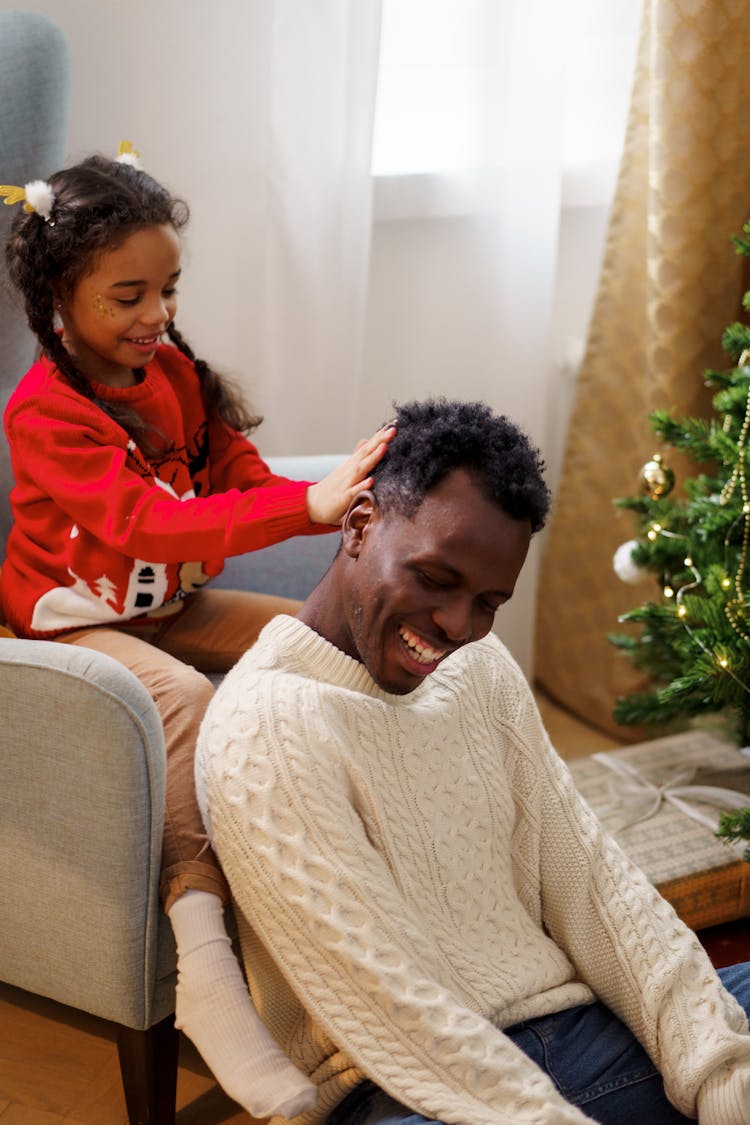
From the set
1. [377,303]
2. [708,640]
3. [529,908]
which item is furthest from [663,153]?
[529,908]

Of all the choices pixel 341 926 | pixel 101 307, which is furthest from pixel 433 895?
pixel 101 307

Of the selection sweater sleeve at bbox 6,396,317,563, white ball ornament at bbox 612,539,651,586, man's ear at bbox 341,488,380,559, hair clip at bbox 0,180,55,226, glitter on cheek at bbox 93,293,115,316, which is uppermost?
hair clip at bbox 0,180,55,226

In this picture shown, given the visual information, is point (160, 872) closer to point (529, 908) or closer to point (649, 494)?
point (529, 908)

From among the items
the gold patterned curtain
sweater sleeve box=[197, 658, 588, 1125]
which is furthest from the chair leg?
the gold patterned curtain

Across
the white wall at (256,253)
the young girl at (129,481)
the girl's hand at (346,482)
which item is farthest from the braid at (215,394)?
the girl's hand at (346,482)

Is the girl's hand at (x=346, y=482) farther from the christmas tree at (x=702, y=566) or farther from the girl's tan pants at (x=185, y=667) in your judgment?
→ the christmas tree at (x=702, y=566)

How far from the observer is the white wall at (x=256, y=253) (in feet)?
7.09

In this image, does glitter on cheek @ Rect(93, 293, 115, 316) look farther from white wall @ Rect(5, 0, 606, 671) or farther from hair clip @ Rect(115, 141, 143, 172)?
white wall @ Rect(5, 0, 606, 671)

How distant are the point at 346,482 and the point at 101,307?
0.49 meters

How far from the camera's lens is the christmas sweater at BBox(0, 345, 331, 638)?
57.9 inches

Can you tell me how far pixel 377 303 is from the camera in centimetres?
262

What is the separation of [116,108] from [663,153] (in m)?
0.96

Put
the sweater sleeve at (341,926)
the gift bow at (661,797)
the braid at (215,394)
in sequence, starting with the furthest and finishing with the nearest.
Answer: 1. the gift bow at (661,797)
2. the braid at (215,394)
3. the sweater sleeve at (341,926)

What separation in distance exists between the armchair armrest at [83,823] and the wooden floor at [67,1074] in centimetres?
24
